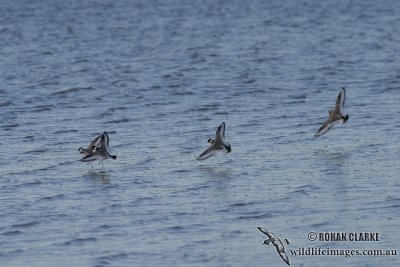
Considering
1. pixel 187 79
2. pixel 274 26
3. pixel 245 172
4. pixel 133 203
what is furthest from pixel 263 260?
pixel 274 26

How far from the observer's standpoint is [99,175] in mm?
15984

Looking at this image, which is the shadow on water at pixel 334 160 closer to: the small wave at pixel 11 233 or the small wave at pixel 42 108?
the small wave at pixel 11 233

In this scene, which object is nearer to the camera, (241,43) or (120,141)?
(120,141)

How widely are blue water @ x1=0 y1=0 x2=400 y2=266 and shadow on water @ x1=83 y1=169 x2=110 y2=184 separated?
0.03 metres

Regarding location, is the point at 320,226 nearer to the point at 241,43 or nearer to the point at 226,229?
the point at 226,229

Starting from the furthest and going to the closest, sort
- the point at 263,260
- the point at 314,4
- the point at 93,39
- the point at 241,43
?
the point at 314,4
the point at 93,39
the point at 241,43
the point at 263,260

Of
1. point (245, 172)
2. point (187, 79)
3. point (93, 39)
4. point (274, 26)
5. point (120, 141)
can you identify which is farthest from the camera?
point (274, 26)

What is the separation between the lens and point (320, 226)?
40.8 feet

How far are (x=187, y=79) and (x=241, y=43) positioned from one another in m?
12.3

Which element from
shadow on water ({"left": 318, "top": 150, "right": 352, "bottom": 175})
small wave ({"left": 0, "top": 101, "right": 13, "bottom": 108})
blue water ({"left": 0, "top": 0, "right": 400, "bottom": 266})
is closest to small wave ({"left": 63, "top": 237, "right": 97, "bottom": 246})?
blue water ({"left": 0, "top": 0, "right": 400, "bottom": 266})

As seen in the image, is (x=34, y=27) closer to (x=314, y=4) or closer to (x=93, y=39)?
(x=93, y=39)

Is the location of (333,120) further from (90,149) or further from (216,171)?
(90,149)

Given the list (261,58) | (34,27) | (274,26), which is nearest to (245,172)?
(261,58)

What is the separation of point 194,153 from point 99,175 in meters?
2.19
